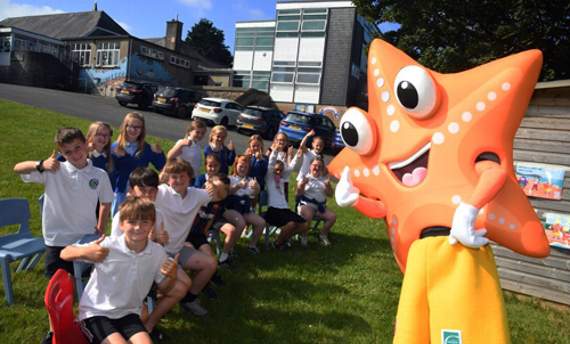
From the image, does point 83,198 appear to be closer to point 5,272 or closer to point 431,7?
point 5,272

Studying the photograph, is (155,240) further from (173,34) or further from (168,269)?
(173,34)

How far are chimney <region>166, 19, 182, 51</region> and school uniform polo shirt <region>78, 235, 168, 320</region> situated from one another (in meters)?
41.1

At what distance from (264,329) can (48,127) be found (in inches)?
380

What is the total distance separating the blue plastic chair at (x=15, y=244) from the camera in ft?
11.3

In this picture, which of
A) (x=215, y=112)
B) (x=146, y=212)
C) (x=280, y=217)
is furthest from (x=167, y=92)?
(x=146, y=212)

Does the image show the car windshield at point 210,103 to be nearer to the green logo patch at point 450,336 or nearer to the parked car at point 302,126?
the parked car at point 302,126

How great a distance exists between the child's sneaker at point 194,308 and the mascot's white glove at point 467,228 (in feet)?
8.07

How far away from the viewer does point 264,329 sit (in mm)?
3703

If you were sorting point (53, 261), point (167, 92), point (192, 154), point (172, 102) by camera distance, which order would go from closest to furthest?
point (53, 261)
point (192, 154)
point (172, 102)
point (167, 92)

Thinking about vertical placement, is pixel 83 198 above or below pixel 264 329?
above

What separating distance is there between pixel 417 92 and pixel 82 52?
37.7 m

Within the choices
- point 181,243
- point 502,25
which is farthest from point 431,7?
point 181,243

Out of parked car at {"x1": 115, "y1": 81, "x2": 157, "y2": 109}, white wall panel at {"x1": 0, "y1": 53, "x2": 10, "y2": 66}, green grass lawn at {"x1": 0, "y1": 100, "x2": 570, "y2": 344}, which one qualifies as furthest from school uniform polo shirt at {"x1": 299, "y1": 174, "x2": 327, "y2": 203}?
white wall panel at {"x1": 0, "y1": 53, "x2": 10, "y2": 66}

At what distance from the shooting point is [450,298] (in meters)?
2.31
